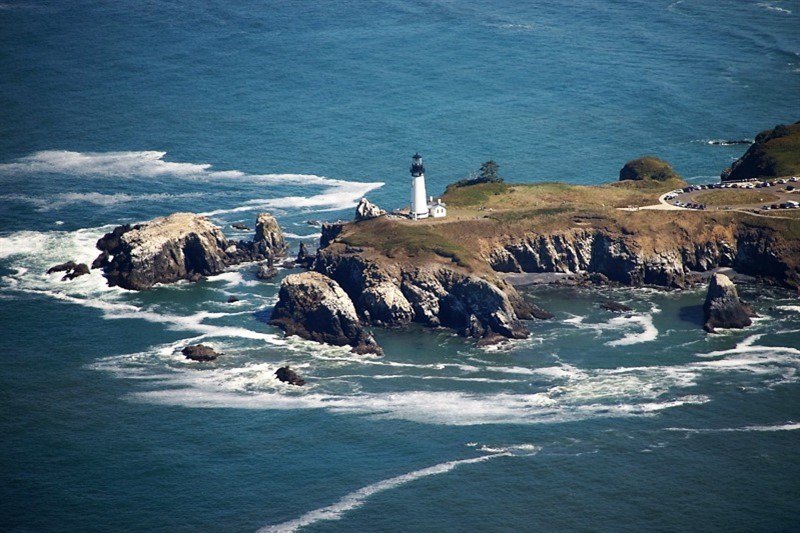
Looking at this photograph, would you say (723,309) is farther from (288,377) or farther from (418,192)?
(288,377)

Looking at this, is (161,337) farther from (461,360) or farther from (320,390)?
(461,360)

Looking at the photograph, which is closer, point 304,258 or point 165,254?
point 165,254

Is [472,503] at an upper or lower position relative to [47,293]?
lower

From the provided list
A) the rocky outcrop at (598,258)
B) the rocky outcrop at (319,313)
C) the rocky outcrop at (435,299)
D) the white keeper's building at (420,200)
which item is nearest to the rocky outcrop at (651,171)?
the rocky outcrop at (598,258)

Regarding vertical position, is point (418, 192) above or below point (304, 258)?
above

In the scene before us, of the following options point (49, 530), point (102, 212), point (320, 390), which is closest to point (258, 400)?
point (320, 390)

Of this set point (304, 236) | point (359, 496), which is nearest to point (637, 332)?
point (359, 496)

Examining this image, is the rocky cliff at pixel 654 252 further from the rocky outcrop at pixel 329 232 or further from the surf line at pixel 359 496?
→ the surf line at pixel 359 496

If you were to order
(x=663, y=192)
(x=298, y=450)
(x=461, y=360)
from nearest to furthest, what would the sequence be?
1. (x=298, y=450)
2. (x=461, y=360)
3. (x=663, y=192)
